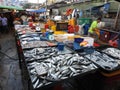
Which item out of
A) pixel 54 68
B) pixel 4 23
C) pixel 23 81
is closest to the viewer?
pixel 54 68

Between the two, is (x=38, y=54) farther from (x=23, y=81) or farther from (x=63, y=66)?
(x=23, y=81)

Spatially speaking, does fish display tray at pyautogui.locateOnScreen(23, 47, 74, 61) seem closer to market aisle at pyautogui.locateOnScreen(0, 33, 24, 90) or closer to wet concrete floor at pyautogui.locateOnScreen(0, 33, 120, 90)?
wet concrete floor at pyautogui.locateOnScreen(0, 33, 120, 90)

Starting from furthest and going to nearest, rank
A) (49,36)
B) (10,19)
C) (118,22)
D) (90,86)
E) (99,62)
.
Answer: (10,19) → (118,22) → (49,36) → (90,86) → (99,62)

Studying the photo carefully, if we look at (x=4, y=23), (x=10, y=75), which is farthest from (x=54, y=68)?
(x=4, y=23)

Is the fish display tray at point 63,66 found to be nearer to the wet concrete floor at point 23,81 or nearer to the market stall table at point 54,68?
the market stall table at point 54,68

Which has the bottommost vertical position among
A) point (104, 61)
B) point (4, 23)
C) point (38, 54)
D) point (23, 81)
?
point (23, 81)

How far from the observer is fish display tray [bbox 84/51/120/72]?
231 cm

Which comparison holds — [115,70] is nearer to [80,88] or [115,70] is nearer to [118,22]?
[80,88]

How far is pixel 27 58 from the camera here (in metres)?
2.62

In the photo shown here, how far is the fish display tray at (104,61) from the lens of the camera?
7.59 feet

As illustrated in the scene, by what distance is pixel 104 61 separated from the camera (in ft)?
8.39

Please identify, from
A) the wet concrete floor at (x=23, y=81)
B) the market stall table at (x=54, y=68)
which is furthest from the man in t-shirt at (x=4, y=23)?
the market stall table at (x=54, y=68)

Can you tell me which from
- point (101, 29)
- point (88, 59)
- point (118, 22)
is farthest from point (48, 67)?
point (118, 22)

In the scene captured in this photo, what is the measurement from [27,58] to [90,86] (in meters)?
1.59
